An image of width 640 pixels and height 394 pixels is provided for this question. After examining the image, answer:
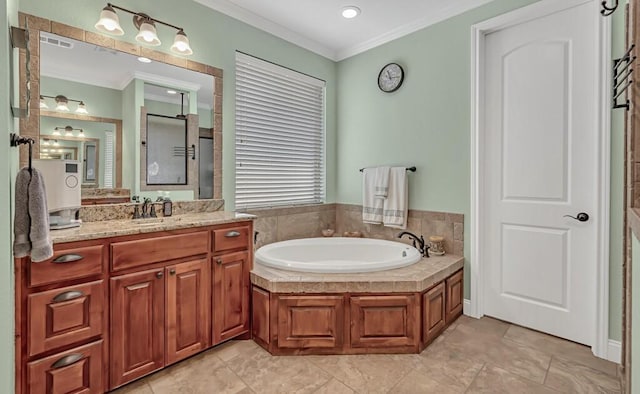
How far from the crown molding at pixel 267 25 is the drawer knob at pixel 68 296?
2.26m

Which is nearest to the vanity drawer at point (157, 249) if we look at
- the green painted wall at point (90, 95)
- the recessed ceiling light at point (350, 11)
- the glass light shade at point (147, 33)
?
the green painted wall at point (90, 95)

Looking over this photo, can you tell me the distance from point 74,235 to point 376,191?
246cm

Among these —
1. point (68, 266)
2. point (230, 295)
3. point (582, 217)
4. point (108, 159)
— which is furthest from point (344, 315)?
point (108, 159)

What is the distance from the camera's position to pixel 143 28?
213cm

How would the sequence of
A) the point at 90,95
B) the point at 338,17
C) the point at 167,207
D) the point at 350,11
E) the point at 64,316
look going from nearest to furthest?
the point at 64,316 → the point at 90,95 → the point at 167,207 → the point at 350,11 → the point at 338,17

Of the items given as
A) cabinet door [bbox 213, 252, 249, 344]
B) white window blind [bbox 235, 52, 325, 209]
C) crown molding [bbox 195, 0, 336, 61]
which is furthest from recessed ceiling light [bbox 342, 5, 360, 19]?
Result: cabinet door [bbox 213, 252, 249, 344]

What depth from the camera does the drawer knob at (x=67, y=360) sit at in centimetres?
151

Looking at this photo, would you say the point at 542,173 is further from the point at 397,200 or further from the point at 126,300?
the point at 126,300

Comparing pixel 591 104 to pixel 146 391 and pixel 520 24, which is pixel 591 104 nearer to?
pixel 520 24

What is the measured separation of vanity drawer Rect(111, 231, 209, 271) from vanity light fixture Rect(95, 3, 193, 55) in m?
1.38

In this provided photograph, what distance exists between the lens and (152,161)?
7.67 feet

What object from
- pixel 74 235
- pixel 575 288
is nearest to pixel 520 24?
pixel 575 288

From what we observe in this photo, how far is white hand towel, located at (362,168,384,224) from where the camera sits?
10.6ft

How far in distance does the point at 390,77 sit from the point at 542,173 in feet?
5.38
